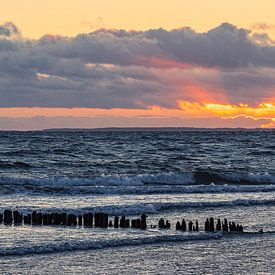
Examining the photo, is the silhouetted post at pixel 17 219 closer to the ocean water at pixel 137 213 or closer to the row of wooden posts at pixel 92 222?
the row of wooden posts at pixel 92 222

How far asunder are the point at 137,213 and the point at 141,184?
16706mm

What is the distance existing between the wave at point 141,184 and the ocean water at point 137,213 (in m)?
0.06

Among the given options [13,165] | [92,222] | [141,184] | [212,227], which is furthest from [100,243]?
[13,165]

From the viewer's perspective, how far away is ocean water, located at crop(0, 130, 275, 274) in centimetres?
1894

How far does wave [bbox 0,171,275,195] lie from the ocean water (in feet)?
0.21

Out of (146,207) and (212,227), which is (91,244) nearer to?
(212,227)

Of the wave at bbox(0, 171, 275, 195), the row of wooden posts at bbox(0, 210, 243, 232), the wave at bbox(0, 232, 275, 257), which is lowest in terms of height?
the wave at bbox(0, 171, 275, 195)

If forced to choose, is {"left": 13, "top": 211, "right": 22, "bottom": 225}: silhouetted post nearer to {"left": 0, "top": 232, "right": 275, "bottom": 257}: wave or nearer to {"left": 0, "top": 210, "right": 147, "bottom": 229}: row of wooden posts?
{"left": 0, "top": 210, "right": 147, "bottom": 229}: row of wooden posts

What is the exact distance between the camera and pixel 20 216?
25.3 m

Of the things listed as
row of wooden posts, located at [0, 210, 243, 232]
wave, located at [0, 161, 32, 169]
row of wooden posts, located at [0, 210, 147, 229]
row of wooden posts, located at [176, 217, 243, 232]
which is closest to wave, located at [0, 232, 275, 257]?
row of wooden posts, located at [176, 217, 243, 232]

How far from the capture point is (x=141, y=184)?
46.7m

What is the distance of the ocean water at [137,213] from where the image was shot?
1894 centimetres

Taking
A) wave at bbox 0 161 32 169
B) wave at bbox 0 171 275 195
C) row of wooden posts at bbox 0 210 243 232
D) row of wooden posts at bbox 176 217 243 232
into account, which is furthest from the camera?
wave at bbox 0 161 32 169

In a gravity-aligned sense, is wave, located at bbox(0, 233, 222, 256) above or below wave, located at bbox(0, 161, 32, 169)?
below
